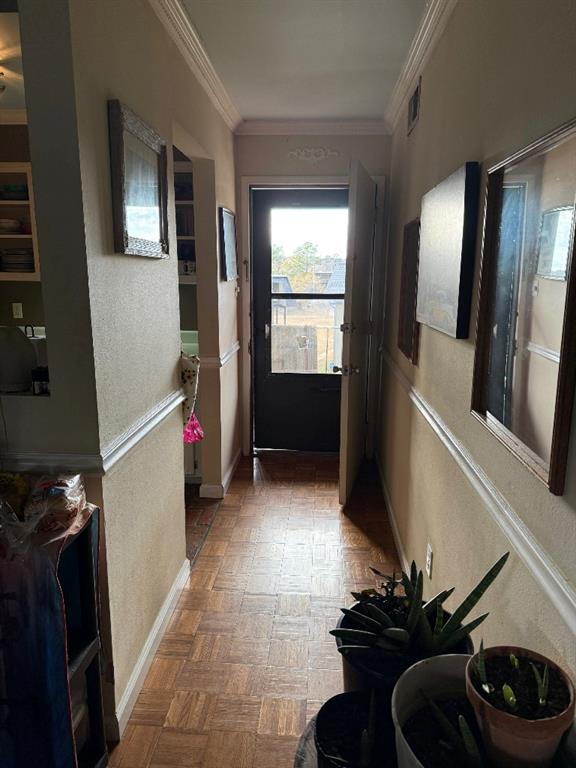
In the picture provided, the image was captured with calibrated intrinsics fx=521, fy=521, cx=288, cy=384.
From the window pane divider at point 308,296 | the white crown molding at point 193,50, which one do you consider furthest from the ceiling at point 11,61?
the window pane divider at point 308,296

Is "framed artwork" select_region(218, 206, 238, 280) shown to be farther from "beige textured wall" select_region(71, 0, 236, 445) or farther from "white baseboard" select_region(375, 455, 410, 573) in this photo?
"white baseboard" select_region(375, 455, 410, 573)

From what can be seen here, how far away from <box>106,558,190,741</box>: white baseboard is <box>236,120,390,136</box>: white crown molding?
2.76m

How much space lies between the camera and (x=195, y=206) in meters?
2.94

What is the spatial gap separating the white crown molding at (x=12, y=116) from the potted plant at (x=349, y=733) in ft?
11.7

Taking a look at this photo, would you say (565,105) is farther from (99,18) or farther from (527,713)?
(99,18)

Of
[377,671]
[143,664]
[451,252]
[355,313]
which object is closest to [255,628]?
[143,664]

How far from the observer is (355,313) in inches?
118

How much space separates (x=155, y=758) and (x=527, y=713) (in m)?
1.26

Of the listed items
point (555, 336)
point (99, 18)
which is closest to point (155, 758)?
point (555, 336)

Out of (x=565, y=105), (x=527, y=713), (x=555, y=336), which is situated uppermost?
(x=565, y=105)

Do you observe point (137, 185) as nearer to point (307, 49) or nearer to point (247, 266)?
point (307, 49)

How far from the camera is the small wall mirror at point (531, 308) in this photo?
901 millimetres

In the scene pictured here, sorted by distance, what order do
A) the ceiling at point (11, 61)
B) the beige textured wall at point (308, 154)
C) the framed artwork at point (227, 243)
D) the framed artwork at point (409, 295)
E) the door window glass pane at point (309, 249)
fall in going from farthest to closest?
the door window glass pane at point (309, 249)
the beige textured wall at point (308, 154)
the framed artwork at point (227, 243)
the framed artwork at point (409, 295)
the ceiling at point (11, 61)

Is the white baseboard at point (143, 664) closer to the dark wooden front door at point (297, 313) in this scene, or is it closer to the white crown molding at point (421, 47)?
the dark wooden front door at point (297, 313)
